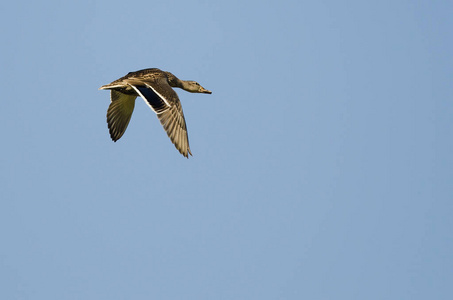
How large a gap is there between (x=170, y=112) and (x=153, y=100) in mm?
755

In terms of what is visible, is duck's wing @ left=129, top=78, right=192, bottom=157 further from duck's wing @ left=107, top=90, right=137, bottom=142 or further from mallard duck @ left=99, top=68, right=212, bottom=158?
duck's wing @ left=107, top=90, right=137, bottom=142

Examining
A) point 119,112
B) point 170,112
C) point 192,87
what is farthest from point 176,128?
point 192,87

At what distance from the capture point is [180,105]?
23547 millimetres

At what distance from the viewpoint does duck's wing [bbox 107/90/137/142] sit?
93.6 ft

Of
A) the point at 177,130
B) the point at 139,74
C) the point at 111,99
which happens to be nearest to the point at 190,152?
the point at 177,130

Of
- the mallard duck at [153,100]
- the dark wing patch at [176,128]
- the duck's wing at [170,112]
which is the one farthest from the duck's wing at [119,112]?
the dark wing patch at [176,128]

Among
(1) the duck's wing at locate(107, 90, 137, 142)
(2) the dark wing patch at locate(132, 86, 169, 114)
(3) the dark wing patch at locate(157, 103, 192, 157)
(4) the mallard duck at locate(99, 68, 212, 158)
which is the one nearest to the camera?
(3) the dark wing patch at locate(157, 103, 192, 157)

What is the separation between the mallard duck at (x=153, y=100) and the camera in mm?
22797

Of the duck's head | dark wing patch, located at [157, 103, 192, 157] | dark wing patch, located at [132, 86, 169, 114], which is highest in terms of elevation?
the duck's head

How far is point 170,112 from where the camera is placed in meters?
23.0

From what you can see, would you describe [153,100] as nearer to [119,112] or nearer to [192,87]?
[119,112]

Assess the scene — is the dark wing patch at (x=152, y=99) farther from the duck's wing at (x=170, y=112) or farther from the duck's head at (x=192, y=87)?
the duck's head at (x=192, y=87)

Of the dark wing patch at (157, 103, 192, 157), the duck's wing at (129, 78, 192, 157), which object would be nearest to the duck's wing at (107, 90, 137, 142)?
the duck's wing at (129, 78, 192, 157)

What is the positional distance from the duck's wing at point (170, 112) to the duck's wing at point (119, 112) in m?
4.36
